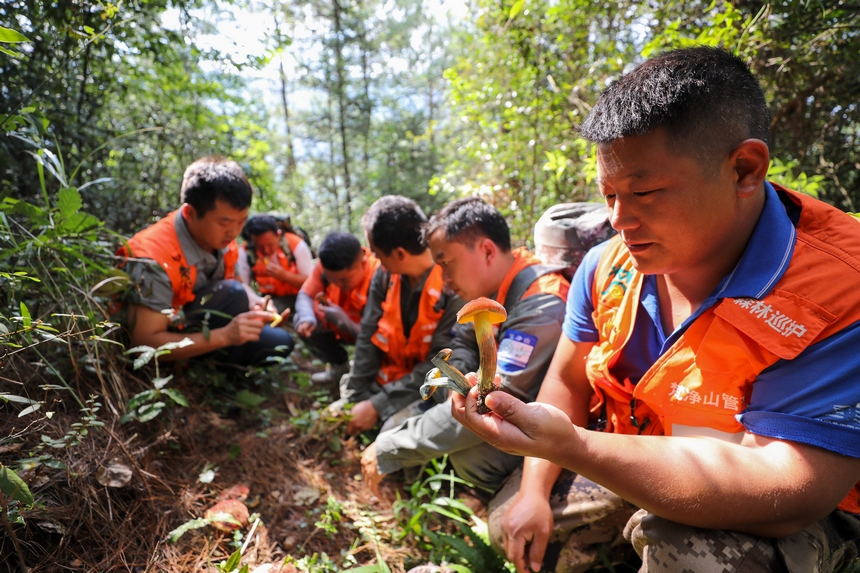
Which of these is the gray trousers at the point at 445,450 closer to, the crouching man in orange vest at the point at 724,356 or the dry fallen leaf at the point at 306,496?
the dry fallen leaf at the point at 306,496

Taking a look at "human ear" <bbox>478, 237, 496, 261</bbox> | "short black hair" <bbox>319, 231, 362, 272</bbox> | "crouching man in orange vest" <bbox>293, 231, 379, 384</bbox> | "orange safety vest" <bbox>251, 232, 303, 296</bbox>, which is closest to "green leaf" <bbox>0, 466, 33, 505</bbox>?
"human ear" <bbox>478, 237, 496, 261</bbox>

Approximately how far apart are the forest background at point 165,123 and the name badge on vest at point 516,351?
116 centimetres

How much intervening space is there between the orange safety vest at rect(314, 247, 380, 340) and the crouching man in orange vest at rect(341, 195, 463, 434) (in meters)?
0.83

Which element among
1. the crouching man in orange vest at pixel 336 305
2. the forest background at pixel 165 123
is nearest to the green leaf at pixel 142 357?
the forest background at pixel 165 123

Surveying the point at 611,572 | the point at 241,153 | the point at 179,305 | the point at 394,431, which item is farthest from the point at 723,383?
the point at 241,153

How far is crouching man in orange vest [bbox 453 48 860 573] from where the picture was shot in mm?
1462

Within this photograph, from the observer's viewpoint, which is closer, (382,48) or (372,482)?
(372,482)

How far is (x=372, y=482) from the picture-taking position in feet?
10.2

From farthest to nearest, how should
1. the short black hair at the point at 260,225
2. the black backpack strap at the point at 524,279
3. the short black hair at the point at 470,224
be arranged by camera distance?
1. the short black hair at the point at 260,225
2. the short black hair at the point at 470,224
3. the black backpack strap at the point at 524,279

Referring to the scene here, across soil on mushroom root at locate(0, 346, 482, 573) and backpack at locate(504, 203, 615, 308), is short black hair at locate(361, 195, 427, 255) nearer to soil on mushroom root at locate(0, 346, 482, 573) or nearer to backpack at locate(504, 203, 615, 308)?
backpack at locate(504, 203, 615, 308)

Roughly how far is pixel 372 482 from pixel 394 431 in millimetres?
386

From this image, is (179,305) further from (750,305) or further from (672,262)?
(750,305)

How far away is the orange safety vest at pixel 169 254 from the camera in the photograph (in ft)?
11.5

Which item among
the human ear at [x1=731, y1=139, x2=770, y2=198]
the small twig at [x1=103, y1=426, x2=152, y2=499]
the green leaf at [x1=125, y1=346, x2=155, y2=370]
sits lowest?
the small twig at [x1=103, y1=426, x2=152, y2=499]
